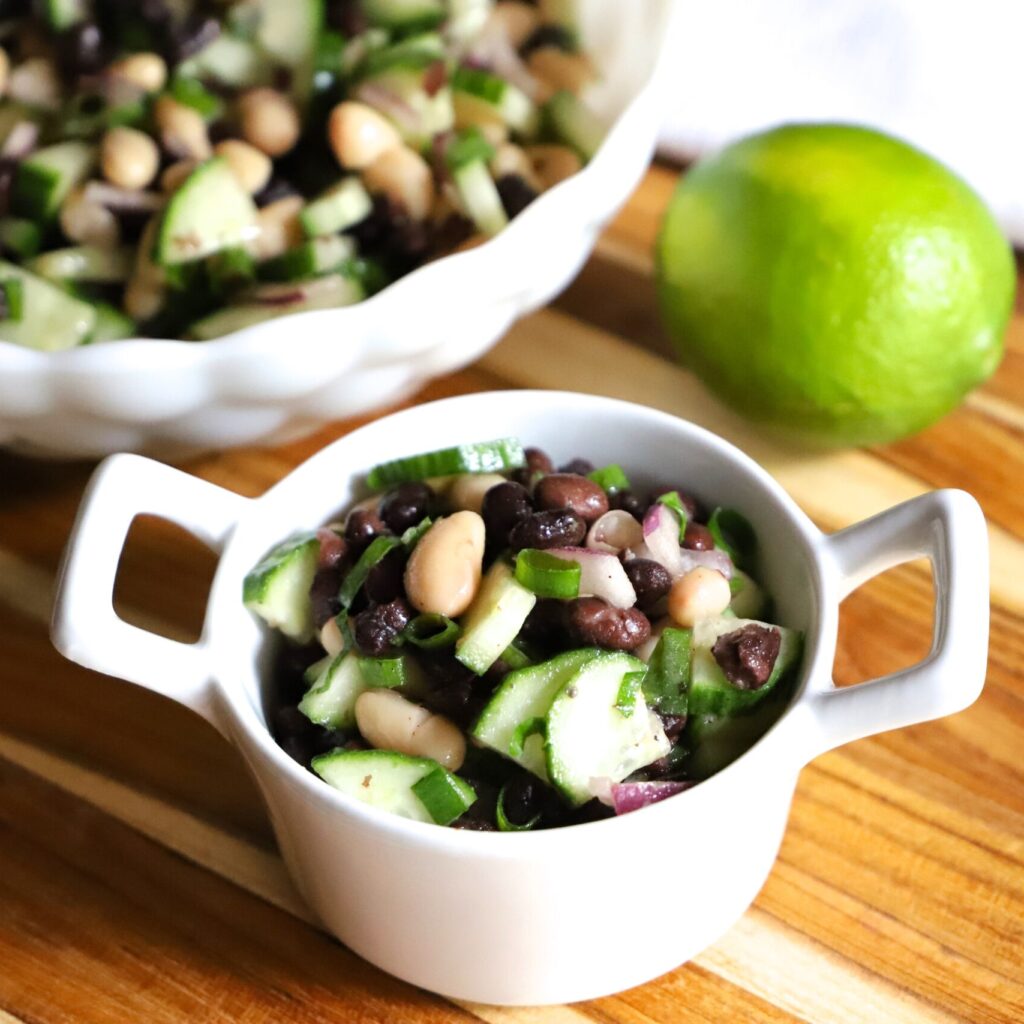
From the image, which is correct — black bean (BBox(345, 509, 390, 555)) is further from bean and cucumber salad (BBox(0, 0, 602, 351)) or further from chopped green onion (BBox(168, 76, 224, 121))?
chopped green onion (BBox(168, 76, 224, 121))

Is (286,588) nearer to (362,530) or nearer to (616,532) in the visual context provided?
(362,530)

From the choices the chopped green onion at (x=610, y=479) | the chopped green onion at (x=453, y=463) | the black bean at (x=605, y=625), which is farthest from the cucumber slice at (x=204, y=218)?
the black bean at (x=605, y=625)

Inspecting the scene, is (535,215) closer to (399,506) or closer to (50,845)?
(399,506)

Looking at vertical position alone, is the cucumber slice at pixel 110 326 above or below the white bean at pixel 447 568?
below

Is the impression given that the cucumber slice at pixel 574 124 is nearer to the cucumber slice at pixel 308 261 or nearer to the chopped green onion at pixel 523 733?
the cucumber slice at pixel 308 261

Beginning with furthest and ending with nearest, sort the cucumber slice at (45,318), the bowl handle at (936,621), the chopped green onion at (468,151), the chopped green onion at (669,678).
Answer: the chopped green onion at (468,151), the cucumber slice at (45,318), the chopped green onion at (669,678), the bowl handle at (936,621)

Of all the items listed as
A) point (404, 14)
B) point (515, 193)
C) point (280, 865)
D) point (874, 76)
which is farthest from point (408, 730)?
point (874, 76)

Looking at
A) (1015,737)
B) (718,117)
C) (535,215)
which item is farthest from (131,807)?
(718,117)
